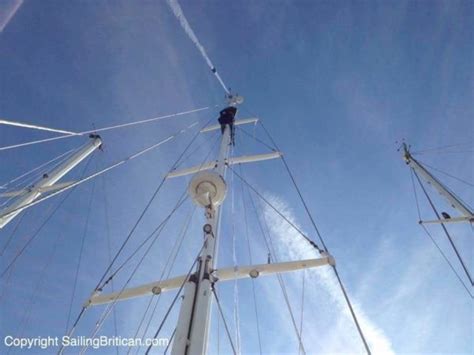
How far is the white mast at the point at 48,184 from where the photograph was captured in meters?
8.33

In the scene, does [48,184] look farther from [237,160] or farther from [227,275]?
[227,275]

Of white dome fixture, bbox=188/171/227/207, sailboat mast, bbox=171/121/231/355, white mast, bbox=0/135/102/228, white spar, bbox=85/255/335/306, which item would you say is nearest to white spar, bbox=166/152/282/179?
white mast, bbox=0/135/102/228

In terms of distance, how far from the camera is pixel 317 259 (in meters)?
5.32

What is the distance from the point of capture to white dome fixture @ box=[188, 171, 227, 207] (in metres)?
5.90

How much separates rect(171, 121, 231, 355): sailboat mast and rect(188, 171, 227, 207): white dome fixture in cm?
41

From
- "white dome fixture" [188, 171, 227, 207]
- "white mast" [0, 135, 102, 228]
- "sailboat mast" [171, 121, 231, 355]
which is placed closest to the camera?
"sailboat mast" [171, 121, 231, 355]

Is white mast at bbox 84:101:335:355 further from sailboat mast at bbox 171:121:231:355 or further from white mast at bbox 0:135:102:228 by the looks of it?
white mast at bbox 0:135:102:228

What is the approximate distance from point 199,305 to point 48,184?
748cm

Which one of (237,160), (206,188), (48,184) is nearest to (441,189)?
(237,160)

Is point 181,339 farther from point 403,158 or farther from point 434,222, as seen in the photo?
point 403,158

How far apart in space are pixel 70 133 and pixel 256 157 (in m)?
5.30

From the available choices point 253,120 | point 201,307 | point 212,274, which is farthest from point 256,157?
point 201,307

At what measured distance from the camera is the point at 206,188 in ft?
19.4

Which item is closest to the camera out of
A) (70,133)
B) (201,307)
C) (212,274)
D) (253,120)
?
(201,307)
